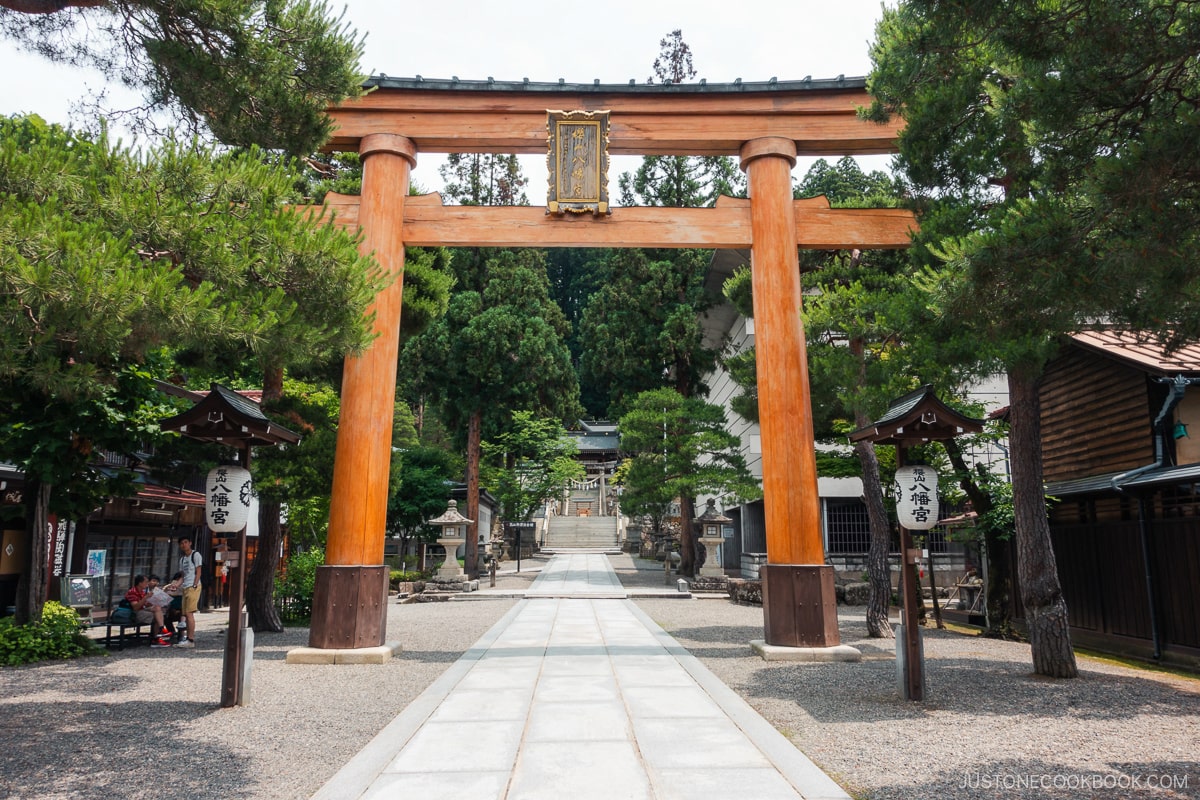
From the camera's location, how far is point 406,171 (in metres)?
10.2

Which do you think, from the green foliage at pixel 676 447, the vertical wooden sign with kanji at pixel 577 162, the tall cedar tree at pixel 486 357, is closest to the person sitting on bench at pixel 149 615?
the vertical wooden sign with kanji at pixel 577 162

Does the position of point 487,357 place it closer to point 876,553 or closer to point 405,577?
point 405,577

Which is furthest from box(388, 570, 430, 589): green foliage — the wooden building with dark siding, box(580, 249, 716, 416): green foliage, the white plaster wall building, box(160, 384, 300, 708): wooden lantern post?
the wooden building with dark siding

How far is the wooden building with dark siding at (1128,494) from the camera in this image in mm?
9250

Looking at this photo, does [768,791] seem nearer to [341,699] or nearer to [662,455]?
[341,699]

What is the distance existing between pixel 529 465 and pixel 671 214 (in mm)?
Result: 22261

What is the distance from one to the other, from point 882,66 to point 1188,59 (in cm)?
463

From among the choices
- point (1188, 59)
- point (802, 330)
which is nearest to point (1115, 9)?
point (1188, 59)

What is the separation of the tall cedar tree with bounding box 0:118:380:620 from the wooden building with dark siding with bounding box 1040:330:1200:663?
29.2ft

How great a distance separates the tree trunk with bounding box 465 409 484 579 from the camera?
2589 cm

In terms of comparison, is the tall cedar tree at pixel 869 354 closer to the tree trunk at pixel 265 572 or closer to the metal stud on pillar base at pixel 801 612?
the metal stud on pillar base at pixel 801 612

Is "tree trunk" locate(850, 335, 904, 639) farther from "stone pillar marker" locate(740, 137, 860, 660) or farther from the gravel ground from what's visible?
"stone pillar marker" locate(740, 137, 860, 660)

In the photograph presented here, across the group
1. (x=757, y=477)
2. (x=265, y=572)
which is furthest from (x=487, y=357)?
(x=265, y=572)

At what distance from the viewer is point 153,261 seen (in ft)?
14.7
